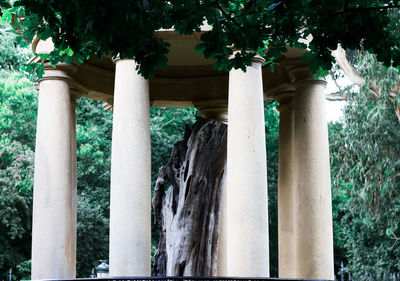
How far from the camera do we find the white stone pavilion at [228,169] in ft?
104

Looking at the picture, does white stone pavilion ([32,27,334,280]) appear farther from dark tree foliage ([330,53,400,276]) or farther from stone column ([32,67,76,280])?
dark tree foliage ([330,53,400,276])

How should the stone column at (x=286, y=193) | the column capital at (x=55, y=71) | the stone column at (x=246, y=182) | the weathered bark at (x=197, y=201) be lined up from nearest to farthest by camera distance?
the weathered bark at (x=197, y=201) < the stone column at (x=246, y=182) < the column capital at (x=55, y=71) < the stone column at (x=286, y=193)

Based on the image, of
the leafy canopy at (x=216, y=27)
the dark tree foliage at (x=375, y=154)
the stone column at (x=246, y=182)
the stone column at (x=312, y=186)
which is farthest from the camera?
the dark tree foliage at (x=375, y=154)

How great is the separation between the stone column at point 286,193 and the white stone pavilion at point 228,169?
0.07 m

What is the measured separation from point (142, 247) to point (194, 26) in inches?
748

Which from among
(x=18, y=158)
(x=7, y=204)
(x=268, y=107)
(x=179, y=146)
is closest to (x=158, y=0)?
(x=179, y=146)

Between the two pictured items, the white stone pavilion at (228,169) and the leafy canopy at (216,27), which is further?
the white stone pavilion at (228,169)

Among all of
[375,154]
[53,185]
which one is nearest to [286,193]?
[375,154]

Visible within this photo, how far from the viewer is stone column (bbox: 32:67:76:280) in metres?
35.0

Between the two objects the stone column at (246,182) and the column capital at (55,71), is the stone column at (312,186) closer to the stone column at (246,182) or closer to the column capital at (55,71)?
the stone column at (246,182)

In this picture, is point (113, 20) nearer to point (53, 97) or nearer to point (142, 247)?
point (142, 247)

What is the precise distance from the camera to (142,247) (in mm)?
31906

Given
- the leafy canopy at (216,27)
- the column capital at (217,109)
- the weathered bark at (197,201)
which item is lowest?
the weathered bark at (197,201)

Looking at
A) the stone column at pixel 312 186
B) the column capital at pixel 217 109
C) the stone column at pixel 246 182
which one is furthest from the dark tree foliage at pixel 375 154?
the stone column at pixel 246 182
